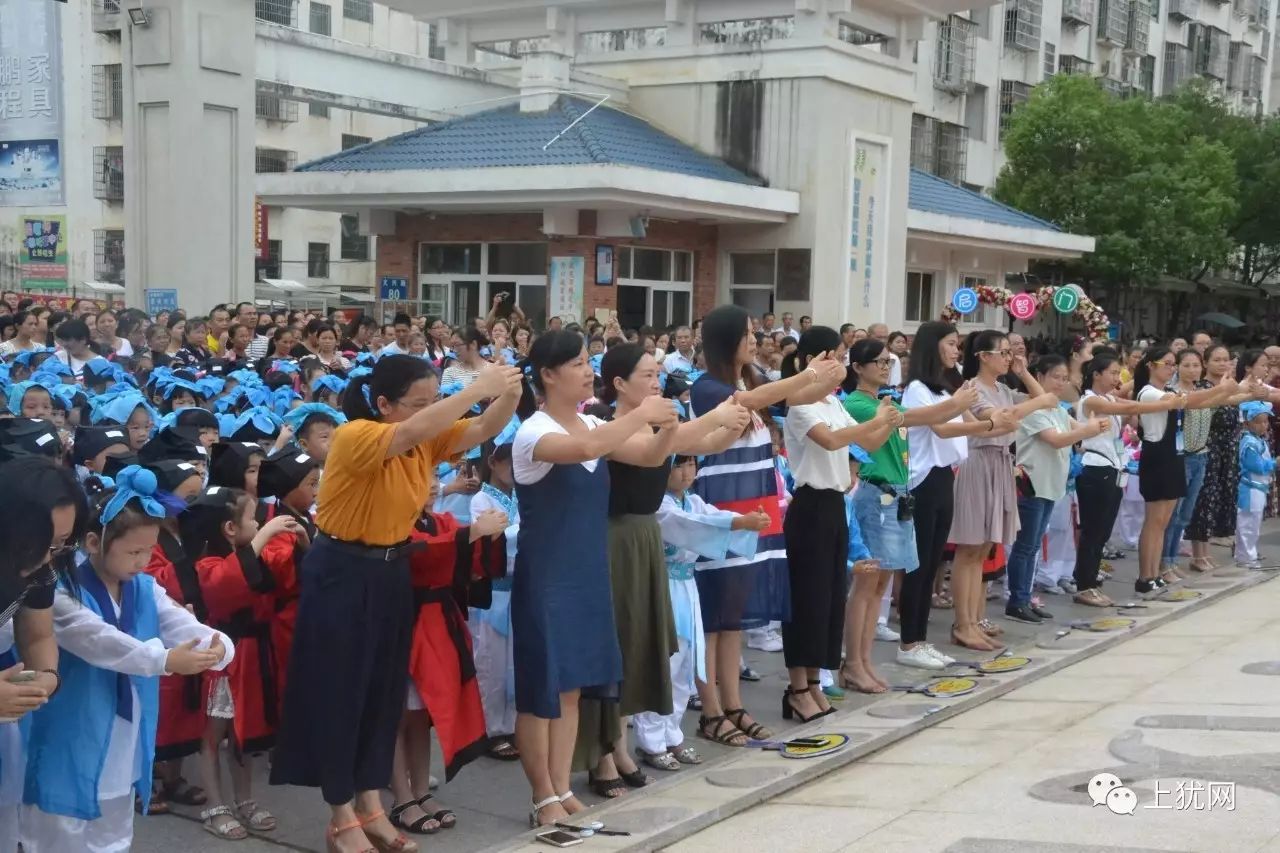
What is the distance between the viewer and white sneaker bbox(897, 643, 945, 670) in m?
7.41

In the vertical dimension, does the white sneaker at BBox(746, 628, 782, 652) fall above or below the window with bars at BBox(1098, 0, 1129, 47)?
below

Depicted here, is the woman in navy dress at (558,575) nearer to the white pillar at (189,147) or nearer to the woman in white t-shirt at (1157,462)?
the woman in white t-shirt at (1157,462)

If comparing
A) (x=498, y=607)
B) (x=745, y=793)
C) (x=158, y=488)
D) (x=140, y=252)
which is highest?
(x=140, y=252)

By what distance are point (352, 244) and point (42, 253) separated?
26.3ft

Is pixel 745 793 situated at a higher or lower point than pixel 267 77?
lower

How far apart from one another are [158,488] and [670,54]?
18.9 metres

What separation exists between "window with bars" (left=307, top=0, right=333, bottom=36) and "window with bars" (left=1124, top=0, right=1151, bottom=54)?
79.6 ft

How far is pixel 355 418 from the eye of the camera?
4.59m

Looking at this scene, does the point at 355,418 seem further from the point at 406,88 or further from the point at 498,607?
the point at 406,88

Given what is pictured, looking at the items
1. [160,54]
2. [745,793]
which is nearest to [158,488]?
[745,793]

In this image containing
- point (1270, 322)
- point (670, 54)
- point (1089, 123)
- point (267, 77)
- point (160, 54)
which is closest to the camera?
point (160, 54)

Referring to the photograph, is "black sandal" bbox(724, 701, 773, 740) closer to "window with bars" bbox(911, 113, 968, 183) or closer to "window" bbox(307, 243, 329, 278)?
"window with bars" bbox(911, 113, 968, 183)

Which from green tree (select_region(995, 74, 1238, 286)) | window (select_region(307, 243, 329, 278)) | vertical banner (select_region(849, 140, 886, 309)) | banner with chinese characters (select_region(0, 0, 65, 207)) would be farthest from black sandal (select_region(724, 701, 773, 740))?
window (select_region(307, 243, 329, 278))

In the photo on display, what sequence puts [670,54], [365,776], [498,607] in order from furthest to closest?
[670,54]
[498,607]
[365,776]
